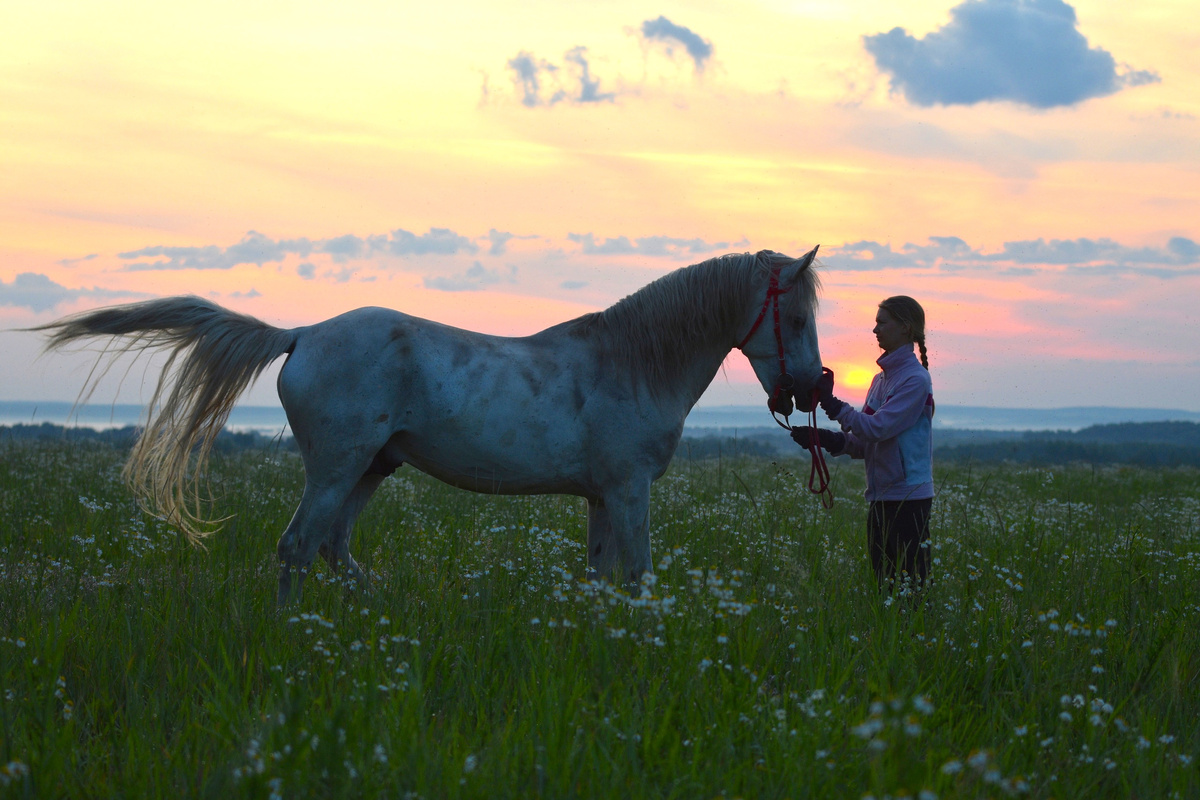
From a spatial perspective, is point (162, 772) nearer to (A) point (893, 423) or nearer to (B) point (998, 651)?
(B) point (998, 651)

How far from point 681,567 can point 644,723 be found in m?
2.86

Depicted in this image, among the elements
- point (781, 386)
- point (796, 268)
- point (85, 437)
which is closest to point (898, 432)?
point (781, 386)

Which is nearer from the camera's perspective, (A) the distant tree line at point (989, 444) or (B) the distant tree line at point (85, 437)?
(B) the distant tree line at point (85, 437)

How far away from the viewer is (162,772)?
2.62 metres

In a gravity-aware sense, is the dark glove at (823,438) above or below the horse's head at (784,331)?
below

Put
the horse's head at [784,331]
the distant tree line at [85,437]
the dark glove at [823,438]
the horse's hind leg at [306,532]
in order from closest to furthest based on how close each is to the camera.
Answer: the horse's hind leg at [306,532], the horse's head at [784,331], the dark glove at [823,438], the distant tree line at [85,437]

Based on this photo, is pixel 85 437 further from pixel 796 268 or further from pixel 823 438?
pixel 796 268

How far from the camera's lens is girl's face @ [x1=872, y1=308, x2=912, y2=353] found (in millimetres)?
5355

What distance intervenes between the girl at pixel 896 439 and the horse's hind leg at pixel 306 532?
2.90 m

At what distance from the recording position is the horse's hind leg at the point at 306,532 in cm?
473

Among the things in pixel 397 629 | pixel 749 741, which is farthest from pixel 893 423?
pixel 397 629

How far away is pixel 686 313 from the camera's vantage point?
5.25 metres

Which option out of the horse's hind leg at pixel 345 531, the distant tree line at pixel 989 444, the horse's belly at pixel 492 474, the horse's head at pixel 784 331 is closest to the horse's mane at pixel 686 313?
the horse's head at pixel 784 331

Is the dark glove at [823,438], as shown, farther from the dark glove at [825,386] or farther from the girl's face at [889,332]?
the girl's face at [889,332]
